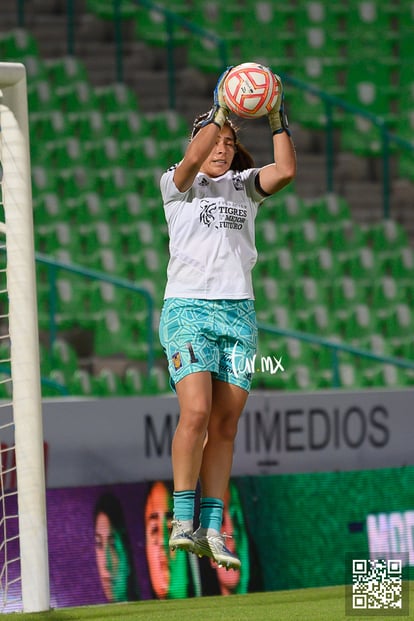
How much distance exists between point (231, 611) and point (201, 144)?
1824mm

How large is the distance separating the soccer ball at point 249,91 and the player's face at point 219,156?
0.22 meters

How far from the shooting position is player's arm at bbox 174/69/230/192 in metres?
5.07

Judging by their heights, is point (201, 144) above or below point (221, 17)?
below

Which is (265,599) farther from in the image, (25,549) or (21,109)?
(21,109)

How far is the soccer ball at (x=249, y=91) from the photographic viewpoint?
5074 millimetres

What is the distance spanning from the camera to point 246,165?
18.1 feet

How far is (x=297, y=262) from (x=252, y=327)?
661 cm

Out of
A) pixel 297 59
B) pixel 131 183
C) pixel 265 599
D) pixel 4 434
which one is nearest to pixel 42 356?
pixel 4 434

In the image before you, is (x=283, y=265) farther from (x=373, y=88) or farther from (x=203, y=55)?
(x=373, y=88)

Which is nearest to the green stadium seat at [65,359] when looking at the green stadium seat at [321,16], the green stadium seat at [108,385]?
the green stadium seat at [108,385]

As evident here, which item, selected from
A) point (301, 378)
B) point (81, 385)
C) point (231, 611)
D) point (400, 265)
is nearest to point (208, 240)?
point (231, 611)

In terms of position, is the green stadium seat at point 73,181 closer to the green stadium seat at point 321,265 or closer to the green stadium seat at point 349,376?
the green stadium seat at point 321,265

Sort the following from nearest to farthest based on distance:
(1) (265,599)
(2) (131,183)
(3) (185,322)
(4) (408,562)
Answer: (3) (185,322) < (1) (265,599) < (4) (408,562) < (2) (131,183)

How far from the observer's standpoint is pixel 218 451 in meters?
5.31
